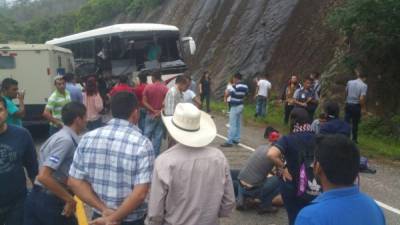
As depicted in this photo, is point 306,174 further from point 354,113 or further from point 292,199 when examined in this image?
point 354,113

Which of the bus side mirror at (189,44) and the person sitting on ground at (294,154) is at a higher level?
the bus side mirror at (189,44)

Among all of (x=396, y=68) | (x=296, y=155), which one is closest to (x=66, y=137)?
(x=296, y=155)

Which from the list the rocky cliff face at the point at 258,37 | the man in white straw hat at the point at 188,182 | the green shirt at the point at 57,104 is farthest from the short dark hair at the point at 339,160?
the rocky cliff face at the point at 258,37

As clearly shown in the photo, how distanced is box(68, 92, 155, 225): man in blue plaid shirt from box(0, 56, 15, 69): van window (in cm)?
1152

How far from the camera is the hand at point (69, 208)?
14.5 ft

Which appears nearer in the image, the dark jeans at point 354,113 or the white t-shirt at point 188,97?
the white t-shirt at point 188,97

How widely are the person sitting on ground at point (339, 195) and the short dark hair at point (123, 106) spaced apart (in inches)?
64.0

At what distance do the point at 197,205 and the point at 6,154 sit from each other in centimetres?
176

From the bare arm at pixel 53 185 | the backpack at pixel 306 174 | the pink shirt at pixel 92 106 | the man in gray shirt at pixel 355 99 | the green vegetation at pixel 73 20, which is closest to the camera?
the bare arm at pixel 53 185

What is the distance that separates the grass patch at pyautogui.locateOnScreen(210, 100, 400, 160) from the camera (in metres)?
12.7

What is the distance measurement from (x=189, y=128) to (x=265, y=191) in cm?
378

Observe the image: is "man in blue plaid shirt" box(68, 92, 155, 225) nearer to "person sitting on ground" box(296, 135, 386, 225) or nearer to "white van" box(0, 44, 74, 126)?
"person sitting on ground" box(296, 135, 386, 225)

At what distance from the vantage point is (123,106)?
4.00 meters

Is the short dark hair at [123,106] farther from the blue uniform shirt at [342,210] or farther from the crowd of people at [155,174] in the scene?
the blue uniform shirt at [342,210]
